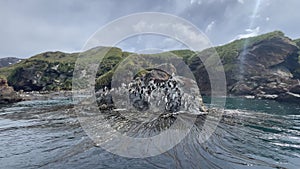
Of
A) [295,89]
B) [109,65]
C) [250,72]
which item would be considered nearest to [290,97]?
[295,89]

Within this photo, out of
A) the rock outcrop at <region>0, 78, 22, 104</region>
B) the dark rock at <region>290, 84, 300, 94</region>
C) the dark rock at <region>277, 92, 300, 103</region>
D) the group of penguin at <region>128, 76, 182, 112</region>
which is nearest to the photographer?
the group of penguin at <region>128, 76, 182, 112</region>

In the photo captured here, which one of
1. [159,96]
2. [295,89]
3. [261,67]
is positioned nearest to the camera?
[159,96]

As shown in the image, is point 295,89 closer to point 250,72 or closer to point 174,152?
point 250,72

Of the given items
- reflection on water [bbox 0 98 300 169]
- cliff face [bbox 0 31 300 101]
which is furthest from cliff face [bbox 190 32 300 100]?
reflection on water [bbox 0 98 300 169]

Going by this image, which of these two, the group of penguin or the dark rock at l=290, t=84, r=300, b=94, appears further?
the dark rock at l=290, t=84, r=300, b=94

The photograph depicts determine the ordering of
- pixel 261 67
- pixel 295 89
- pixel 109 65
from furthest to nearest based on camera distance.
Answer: pixel 109 65, pixel 261 67, pixel 295 89

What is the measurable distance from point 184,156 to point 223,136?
6938mm

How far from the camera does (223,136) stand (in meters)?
20.1

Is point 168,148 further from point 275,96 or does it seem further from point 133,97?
point 275,96

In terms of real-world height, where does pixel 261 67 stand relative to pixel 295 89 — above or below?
above

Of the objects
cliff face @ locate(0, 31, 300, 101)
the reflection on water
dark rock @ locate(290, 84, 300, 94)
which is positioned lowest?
the reflection on water

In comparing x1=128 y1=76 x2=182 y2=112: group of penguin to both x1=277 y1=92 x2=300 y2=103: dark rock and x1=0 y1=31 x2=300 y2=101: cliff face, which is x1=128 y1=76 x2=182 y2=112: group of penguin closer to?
x1=277 y1=92 x2=300 y2=103: dark rock

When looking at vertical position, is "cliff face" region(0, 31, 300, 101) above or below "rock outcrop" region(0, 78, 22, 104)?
above

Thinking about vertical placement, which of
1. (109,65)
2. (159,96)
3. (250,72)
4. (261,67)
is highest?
(109,65)
